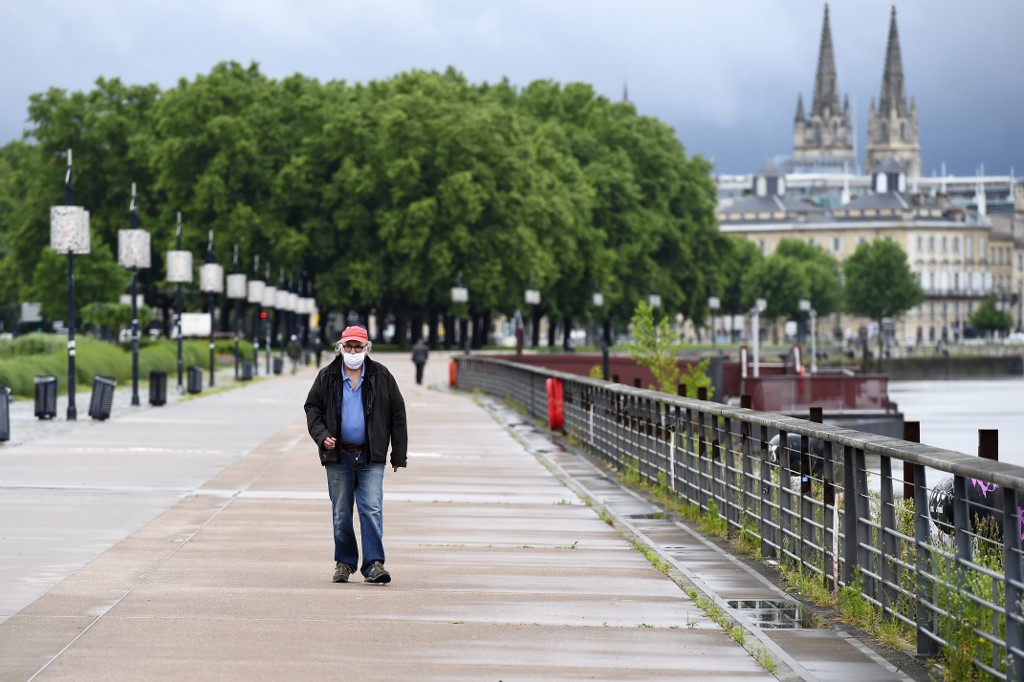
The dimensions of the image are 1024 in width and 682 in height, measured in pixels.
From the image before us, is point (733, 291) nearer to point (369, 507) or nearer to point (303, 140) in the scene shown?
point (303, 140)

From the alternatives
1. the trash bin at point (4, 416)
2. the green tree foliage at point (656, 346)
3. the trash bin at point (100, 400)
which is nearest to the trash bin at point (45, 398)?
the trash bin at point (100, 400)

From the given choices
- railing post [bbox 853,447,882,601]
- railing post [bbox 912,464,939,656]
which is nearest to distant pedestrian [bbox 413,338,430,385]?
railing post [bbox 853,447,882,601]

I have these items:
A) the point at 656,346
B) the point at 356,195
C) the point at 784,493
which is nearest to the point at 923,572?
the point at 784,493

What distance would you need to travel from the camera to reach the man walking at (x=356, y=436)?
13016 millimetres

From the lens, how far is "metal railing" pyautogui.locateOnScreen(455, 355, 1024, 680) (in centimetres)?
930

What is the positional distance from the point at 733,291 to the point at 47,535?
170 metres

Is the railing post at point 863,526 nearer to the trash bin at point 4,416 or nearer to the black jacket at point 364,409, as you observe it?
the black jacket at point 364,409

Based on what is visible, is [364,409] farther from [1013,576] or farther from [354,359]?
[1013,576]

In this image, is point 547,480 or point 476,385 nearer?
point 547,480

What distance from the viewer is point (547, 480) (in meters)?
23.6

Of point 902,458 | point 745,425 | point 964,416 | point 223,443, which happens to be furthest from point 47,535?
point 964,416

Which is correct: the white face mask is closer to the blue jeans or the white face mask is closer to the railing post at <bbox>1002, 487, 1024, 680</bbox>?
the blue jeans

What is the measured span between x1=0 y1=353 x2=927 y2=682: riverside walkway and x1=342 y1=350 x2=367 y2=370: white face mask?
1415mm

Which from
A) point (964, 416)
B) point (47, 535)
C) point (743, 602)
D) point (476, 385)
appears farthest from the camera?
point (964, 416)
